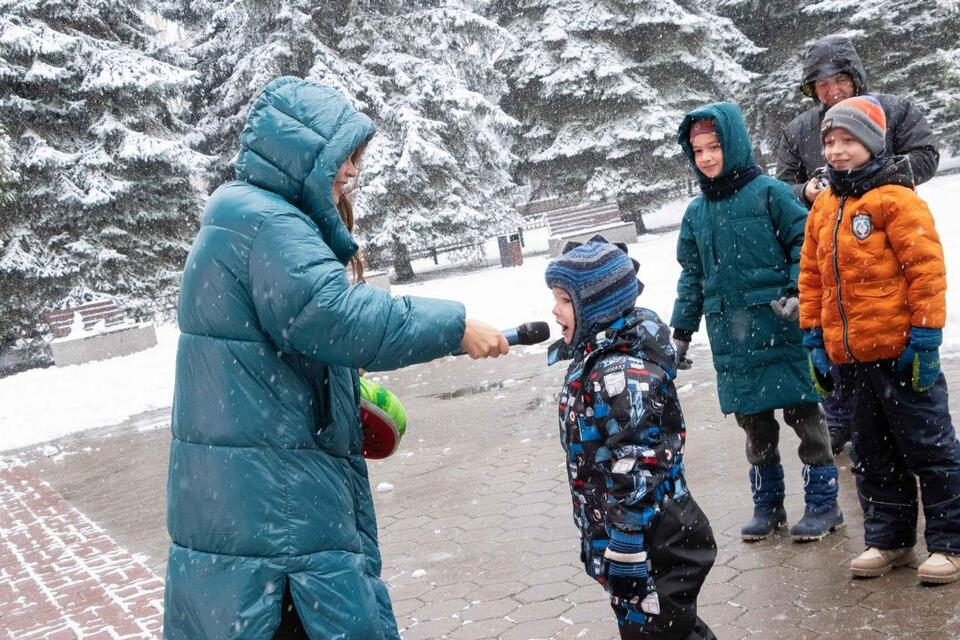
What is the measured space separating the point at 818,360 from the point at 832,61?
1602 millimetres

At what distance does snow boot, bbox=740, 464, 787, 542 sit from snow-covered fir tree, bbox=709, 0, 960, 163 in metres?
23.1

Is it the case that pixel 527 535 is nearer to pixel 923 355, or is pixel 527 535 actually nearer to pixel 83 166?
pixel 923 355

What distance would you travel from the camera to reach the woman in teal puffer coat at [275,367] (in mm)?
2270

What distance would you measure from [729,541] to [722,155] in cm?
190

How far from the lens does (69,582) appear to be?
574 centimetres

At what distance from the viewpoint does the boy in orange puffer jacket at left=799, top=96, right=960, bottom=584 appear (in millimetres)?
3592

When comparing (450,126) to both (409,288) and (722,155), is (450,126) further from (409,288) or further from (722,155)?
(722,155)

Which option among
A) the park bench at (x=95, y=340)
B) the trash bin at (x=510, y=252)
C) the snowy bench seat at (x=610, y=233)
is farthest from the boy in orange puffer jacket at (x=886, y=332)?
the trash bin at (x=510, y=252)

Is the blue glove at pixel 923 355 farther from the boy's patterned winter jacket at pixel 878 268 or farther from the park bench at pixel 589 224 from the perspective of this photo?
the park bench at pixel 589 224

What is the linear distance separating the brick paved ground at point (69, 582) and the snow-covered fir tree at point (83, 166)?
52.6ft

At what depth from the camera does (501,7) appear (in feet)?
91.0

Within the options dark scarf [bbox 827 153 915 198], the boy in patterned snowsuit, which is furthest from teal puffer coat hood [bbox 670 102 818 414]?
the boy in patterned snowsuit

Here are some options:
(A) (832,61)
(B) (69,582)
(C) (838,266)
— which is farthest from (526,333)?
(B) (69,582)

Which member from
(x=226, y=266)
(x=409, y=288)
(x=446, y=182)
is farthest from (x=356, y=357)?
(x=446, y=182)
